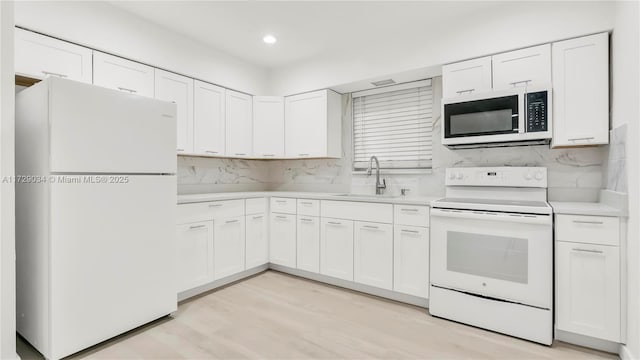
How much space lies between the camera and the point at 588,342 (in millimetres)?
2070

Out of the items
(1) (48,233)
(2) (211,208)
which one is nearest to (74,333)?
(1) (48,233)

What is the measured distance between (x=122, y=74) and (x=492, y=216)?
126 inches

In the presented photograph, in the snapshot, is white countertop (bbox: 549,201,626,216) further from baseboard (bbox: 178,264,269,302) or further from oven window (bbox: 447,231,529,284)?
baseboard (bbox: 178,264,269,302)

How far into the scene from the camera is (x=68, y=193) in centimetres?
193

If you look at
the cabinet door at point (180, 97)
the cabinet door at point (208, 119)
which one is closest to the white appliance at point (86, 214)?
the cabinet door at point (180, 97)

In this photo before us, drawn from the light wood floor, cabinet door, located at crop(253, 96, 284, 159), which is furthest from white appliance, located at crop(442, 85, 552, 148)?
cabinet door, located at crop(253, 96, 284, 159)

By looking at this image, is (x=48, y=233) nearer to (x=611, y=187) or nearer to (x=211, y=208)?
(x=211, y=208)

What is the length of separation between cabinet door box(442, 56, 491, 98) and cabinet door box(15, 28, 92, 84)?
119 inches

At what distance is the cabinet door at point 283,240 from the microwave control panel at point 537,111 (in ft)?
7.69

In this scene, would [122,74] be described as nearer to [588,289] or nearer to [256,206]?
[256,206]

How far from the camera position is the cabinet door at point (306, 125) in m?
3.73

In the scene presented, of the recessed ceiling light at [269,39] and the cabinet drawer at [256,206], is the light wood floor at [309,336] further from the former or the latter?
the recessed ceiling light at [269,39]

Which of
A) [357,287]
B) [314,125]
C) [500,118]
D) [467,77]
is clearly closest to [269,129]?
[314,125]

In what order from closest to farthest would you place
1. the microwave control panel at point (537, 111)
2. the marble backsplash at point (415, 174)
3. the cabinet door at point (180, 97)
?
the microwave control panel at point (537, 111) < the marble backsplash at point (415, 174) < the cabinet door at point (180, 97)
